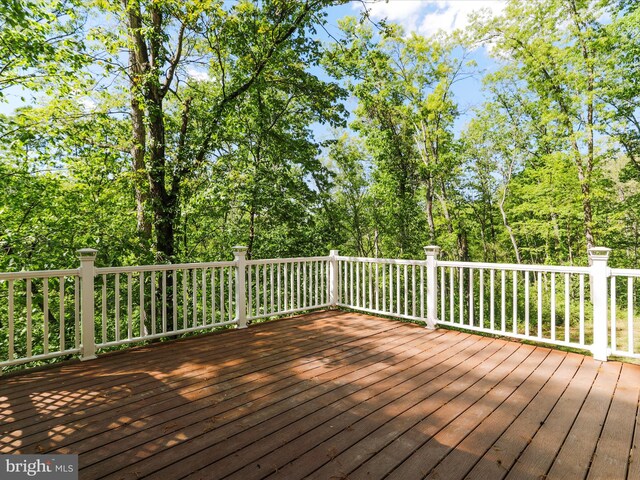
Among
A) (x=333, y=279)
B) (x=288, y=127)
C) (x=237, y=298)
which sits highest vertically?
(x=288, y=127)

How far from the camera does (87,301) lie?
126 inches

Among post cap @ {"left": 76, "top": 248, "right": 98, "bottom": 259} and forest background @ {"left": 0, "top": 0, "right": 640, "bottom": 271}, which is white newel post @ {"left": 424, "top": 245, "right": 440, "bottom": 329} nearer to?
forest background @ {"left": 0, "top": 0, "right": 640, "bottom": 271}

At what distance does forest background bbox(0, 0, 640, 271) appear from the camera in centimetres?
505

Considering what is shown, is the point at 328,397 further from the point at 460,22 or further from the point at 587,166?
the point at 460,22

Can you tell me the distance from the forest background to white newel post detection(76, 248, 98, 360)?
1.70m

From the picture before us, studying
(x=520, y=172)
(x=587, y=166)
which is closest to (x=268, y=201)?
(x=587, y=166)

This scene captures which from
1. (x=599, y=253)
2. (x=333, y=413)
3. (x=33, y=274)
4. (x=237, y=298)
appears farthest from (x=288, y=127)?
(x=333, y=413)

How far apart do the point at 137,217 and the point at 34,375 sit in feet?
11.4

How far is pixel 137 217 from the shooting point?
19.3ft

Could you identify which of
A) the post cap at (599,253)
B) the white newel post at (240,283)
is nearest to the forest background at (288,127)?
the white newel post at (240,283)

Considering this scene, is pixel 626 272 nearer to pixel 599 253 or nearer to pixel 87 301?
pixel 599 253
